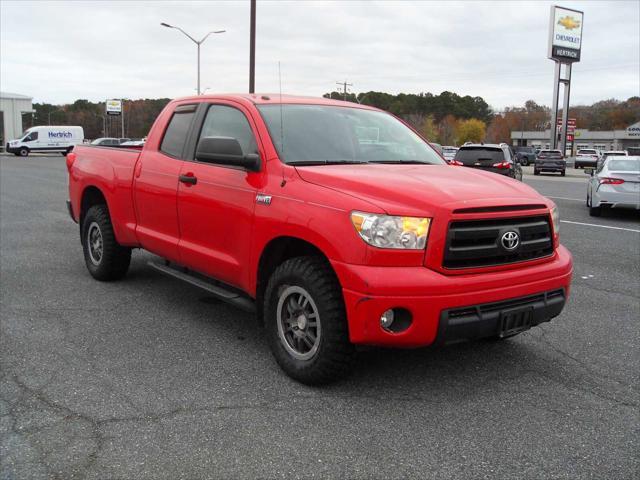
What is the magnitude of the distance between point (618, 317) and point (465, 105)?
146722mm

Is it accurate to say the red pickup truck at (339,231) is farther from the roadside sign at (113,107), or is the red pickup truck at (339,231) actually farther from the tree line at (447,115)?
the tree line at (447,115)

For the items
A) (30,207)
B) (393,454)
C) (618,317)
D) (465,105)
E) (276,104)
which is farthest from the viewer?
(465,105)

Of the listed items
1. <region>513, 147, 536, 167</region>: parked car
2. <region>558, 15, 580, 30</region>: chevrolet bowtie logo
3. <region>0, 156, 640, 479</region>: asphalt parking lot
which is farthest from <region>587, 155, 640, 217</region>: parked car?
<region>513, 147, 536, 167</region>: parked car

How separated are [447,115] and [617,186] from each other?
129348 mm

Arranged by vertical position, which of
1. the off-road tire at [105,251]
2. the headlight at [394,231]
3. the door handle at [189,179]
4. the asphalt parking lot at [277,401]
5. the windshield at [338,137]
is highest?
the windshield at [338,137]

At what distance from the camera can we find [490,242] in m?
3.62

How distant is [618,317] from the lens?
Answer: 5516 mm

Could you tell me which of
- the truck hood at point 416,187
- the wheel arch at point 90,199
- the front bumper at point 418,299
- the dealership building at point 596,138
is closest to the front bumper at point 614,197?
the truck hood at point 416,187

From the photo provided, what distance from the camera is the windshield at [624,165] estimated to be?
13539 mm

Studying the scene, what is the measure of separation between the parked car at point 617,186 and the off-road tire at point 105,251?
1062 cm

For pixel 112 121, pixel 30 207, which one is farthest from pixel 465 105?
pixel 30 207

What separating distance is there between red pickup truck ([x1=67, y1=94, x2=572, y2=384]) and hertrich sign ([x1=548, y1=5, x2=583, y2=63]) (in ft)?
190

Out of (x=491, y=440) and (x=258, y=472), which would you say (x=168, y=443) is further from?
(x=491, y=440)

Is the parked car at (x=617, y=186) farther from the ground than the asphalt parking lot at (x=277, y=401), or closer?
farther from the ground
